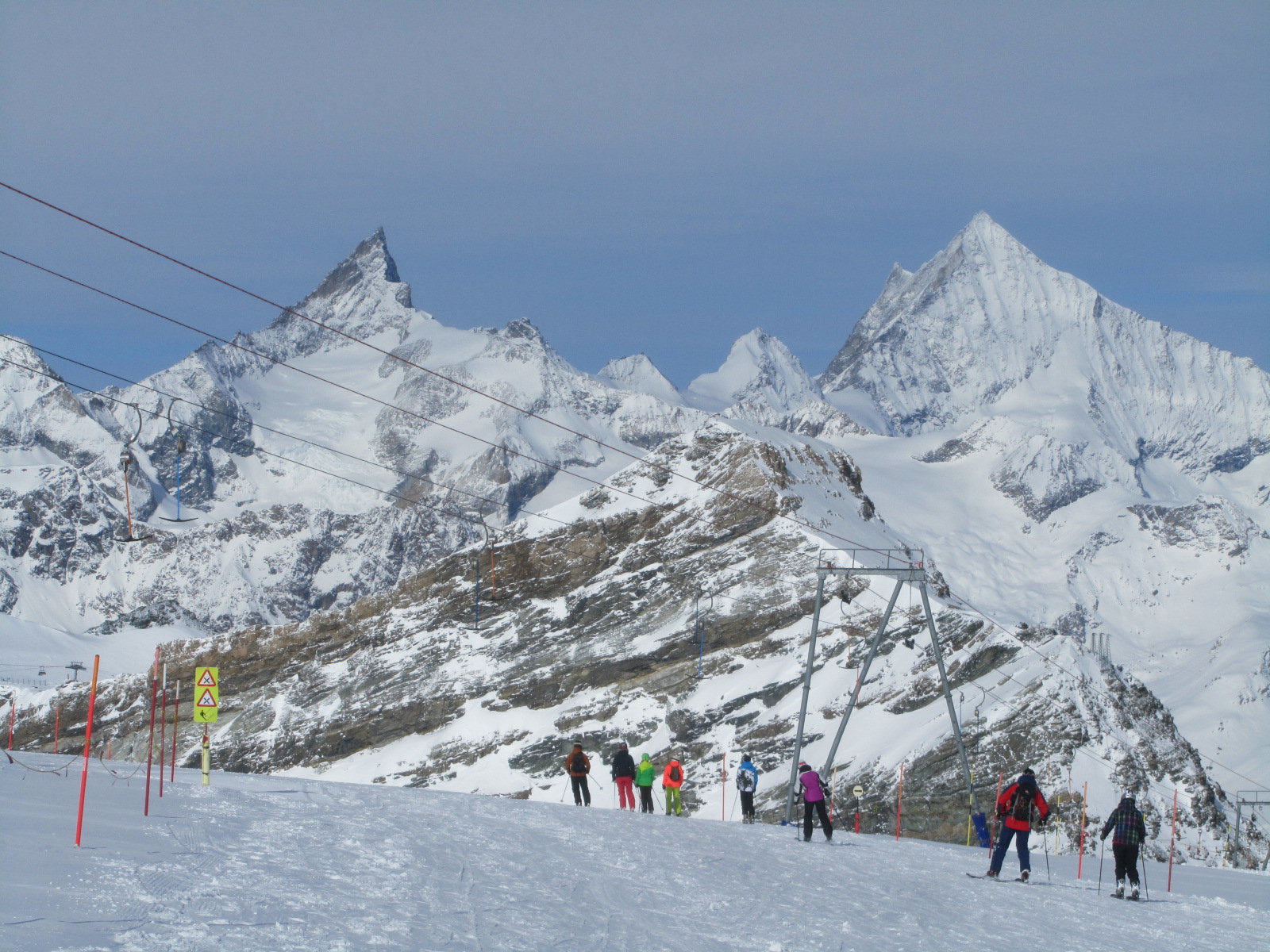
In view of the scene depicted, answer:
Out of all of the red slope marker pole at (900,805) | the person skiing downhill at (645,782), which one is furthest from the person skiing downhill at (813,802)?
the person skiing downhill at (645,782)

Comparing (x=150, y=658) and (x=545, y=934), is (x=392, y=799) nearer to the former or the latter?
(x=545, y=934)

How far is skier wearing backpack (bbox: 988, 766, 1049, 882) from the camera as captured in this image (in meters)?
22.5

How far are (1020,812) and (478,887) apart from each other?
1015cm

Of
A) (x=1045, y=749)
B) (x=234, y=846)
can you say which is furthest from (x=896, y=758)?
(x=234, y=846)

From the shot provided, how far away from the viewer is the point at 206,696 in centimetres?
2719

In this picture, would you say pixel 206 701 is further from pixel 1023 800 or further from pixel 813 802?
pixel 1023 800

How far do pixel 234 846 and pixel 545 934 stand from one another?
16.2 ft

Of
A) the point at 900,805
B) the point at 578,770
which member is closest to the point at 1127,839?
the point at 578,770

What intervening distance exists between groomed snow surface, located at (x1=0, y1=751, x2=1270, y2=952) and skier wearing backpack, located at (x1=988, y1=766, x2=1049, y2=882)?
49 centimetres

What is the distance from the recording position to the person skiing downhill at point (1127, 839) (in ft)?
73.0

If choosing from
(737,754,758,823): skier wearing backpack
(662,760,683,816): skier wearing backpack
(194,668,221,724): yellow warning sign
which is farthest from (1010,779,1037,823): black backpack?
(194,668,221,724): yellow warning sign

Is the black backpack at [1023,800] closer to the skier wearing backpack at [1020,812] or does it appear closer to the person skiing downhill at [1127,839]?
the skier wearing backpack at [1020,812]

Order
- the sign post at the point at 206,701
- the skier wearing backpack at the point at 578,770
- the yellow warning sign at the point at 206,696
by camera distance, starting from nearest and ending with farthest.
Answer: the sign post at the point at 206,701 < the yellow warning sign at the point at 206,696 < the skier wearing backpack at the point at 578,770

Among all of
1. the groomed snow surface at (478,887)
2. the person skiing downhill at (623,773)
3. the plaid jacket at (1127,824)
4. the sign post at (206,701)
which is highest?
the sign post at (206,701)
